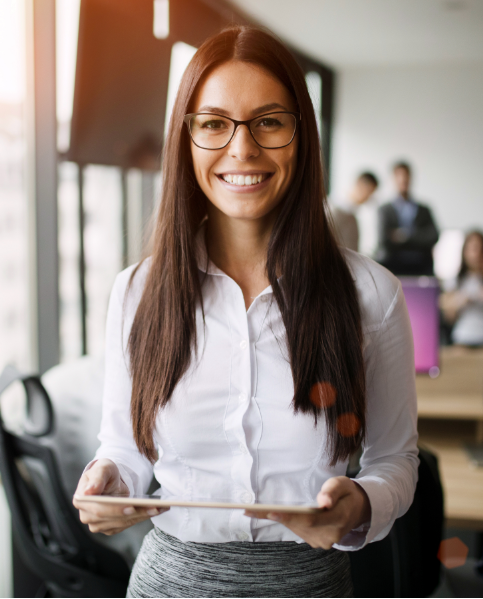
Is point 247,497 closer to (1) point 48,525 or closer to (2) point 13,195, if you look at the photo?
(1) point 48,525

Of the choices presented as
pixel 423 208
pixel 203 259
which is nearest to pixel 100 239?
pixel 203 259

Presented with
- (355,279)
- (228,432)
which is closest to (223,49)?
(355,279)

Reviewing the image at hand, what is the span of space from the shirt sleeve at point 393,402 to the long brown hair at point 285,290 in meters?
0.03

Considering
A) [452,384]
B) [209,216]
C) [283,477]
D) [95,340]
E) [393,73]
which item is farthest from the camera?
[393,73]

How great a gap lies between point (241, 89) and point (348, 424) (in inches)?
22.6

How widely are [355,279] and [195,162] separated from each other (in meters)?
0.34

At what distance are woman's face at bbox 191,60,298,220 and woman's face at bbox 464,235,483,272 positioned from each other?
3.96 metres

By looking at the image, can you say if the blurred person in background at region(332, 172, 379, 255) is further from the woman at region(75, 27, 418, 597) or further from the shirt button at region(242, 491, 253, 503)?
the shirt button at region(242, 491, 253, 503)

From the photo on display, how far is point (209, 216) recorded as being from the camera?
3.39ft

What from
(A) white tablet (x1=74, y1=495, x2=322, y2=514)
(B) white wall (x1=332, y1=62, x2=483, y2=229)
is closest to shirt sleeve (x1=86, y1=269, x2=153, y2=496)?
(A) white tablet (x1=74, y1=495, x2=322, y2=514)

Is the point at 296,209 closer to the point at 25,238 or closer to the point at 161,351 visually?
the point at 161,351

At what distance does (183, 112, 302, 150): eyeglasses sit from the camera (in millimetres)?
875

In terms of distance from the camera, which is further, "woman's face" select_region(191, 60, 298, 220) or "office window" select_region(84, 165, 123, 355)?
"office window" select_region(84, 165, 123, 355)

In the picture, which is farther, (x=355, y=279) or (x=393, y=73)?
(x=393, y=73)
